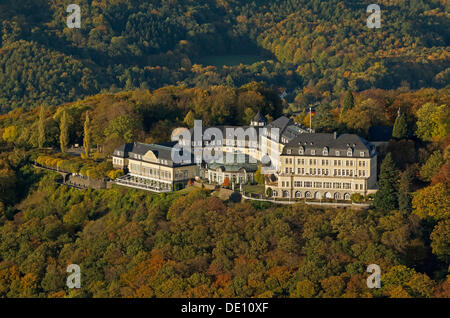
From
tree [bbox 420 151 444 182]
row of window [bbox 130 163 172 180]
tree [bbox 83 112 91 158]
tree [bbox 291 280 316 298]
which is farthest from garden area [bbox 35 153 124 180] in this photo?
tree [bbox 420 151 444 182]

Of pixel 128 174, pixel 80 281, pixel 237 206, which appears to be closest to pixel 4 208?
pixel 128 174

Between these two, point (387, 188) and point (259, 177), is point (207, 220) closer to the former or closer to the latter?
point (259, 177)

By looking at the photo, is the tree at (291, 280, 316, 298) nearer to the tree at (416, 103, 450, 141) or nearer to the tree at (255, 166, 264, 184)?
the tree at (255, 166, 264, 184)

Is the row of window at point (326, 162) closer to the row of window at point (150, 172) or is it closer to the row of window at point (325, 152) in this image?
the row of window at point (325, 152)

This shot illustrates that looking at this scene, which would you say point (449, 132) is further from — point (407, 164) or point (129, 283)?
point (129, 283)

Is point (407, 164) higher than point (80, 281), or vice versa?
point (407, 164)

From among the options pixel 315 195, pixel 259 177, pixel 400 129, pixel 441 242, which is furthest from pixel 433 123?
pixel 259 177

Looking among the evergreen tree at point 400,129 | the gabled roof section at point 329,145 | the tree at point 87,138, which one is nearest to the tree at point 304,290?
the gabled roof section at point 329,145
